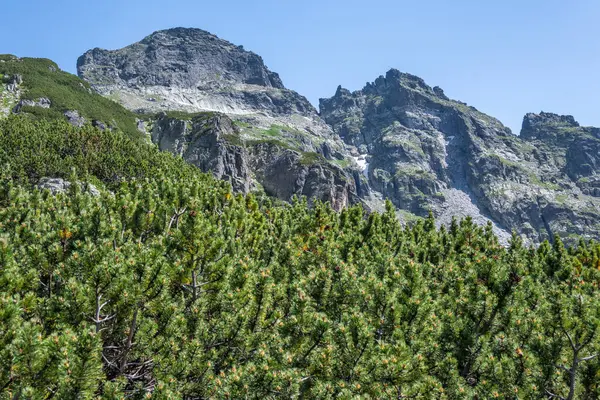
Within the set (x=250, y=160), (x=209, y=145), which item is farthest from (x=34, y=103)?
(x=250, y=160)

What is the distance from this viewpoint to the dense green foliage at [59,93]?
132125mm

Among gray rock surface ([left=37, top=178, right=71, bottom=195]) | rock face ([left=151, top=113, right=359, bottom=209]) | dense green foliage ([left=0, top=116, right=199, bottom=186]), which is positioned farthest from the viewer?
rock face ([left=151, top=113, right=359, bottom=209])

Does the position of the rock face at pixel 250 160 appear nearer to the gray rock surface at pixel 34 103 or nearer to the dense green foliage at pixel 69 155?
the gray rock surface at pixel 34 103

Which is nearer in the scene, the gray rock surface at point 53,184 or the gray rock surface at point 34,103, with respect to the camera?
the gray rock surface at point 53,184

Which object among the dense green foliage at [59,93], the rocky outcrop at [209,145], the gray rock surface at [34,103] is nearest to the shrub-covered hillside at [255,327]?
the rocky outcrop at [209,145]

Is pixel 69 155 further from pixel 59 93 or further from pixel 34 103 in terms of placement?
pixel 59 93

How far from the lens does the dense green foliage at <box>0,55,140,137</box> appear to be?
132 meters

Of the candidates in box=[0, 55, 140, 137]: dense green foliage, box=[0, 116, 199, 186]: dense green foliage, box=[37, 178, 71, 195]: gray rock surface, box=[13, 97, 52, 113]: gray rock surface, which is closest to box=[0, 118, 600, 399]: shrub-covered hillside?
box=[37, 178, 71, 195]: gray rock surface

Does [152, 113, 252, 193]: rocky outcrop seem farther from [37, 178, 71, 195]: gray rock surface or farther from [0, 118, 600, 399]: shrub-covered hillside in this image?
[0, 118, 600, 399]: shrub-covered hillside

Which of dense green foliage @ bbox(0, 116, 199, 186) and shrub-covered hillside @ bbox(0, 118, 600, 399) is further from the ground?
dense green foliage @ bbox(0, 116, 199, 186)

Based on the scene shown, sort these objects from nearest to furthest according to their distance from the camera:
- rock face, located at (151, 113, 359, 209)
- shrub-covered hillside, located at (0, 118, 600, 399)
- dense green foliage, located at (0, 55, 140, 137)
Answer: shrub-covered hillside, located at (0, 118, 600, 399)
dense green foliage, located at (0, 55, 140, 137)
rock face, located at (151, 113, 359, 209)

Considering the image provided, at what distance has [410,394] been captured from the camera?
32.6ft

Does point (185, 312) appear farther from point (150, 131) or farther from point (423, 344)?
point (150, 131)

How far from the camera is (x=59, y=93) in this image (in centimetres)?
14312
